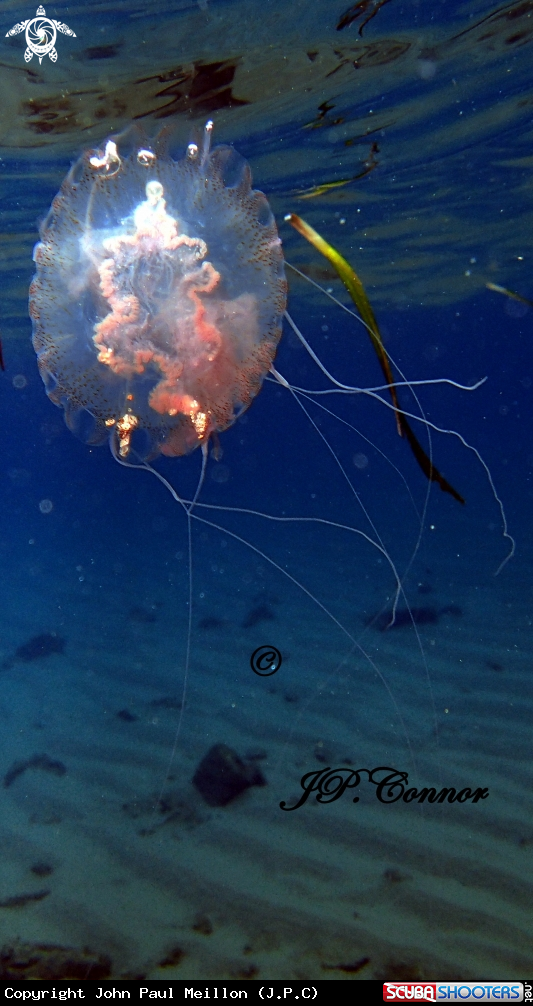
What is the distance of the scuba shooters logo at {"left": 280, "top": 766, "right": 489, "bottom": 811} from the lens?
3.92 m

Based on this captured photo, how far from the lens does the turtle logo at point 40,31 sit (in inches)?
208

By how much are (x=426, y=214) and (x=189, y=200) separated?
9.89 meters

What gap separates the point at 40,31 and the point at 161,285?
A: 4.37m

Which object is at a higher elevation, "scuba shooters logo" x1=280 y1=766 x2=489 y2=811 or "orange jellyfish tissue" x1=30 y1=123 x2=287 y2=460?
"orange jellyfish tissue" x1=30 y1=123 x2=287 y2=460

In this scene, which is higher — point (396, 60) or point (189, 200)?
point (396, 60)

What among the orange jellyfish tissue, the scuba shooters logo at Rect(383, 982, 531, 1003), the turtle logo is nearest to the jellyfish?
the orange jellyfish tissue

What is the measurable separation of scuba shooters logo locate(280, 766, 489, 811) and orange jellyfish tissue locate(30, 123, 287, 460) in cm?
273

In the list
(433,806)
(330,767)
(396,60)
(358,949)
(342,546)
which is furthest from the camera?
(342,546)

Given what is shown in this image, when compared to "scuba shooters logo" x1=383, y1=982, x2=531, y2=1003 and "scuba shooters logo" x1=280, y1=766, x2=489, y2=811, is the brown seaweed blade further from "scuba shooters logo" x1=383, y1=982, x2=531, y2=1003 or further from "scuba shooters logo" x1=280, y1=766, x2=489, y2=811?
"scuba shooters logo" x1=280, y1=766, x2=489, y2=811

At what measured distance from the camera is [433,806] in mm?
3885

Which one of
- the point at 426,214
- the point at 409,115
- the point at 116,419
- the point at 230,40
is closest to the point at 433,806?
the point at 116,419

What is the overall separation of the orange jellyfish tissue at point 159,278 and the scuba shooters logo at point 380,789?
273 centimetres

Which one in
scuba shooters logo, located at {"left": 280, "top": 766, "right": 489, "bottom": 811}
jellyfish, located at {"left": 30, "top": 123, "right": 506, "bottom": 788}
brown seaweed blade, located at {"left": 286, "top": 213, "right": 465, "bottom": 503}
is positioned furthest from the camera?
scuba shooters logo, located at {"left": 280, "top": 766, "right": 489, "bottom": 811}

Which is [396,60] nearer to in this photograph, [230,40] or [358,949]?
[230,40]
